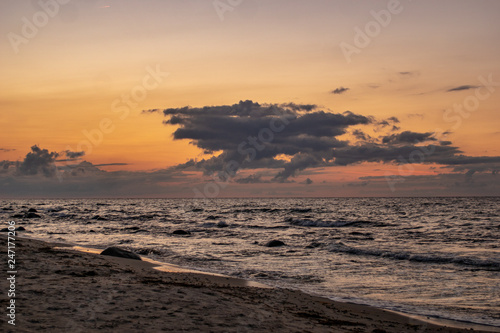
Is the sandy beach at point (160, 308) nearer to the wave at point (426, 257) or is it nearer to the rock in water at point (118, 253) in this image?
the rock in water at point (118, 253)

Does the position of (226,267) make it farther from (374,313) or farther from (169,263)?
(374,313)

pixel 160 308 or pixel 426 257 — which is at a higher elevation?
pixel 160 308

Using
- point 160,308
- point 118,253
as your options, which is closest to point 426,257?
point 118,253

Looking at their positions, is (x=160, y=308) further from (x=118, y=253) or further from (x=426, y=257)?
(x=426, y=257)

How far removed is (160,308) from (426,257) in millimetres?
16477

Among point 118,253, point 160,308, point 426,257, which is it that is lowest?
point 426,257

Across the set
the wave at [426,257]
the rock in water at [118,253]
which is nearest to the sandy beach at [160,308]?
the rock in water at [118,253]

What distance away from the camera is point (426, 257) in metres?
20.9

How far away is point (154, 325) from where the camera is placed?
7.53 m

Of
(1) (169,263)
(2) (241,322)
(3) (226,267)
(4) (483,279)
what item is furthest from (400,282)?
(1) (169,263)

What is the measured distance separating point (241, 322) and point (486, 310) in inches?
287

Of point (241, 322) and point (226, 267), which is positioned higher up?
point (241, 322)

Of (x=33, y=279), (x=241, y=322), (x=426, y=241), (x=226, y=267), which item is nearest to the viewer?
(x=241, y=322)

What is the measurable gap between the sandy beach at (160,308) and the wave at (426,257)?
10434 mm
